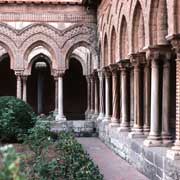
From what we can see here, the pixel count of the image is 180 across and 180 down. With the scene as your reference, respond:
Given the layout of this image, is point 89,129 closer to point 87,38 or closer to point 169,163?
point 87,38

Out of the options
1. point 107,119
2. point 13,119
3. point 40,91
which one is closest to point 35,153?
point 13,119

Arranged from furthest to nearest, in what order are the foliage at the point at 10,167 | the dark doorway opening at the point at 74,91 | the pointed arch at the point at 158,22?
1. the dark doorway opening at the point at 74,91
2. the pointed arch at the point at 158,22
3. the foliage at the point at 10,167

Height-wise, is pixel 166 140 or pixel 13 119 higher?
pixel 13 119

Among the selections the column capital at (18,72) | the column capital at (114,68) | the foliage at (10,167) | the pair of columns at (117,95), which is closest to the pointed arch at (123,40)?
the pair of columns at (117,95)

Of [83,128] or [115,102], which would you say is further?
[83,128]

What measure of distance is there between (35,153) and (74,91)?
18.4m

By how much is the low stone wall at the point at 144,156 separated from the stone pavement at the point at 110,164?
0.15 meters

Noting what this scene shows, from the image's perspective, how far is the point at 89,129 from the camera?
19.0 metres

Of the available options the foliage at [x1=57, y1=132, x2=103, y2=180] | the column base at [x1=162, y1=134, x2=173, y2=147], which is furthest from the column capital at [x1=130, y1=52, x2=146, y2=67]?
the foliage at [x1=57, y1=132, x2=103, y2=180]

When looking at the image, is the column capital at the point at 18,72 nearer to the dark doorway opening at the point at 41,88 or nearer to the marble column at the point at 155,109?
the dark doorway opening at the point at 41,88

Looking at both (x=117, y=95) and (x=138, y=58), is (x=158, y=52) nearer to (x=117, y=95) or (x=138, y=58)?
(x=138, y=58)

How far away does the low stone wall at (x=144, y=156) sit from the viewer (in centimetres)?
745

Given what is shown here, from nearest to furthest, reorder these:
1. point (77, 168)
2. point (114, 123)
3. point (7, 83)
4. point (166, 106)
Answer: point (77, 168)
point (166, 106)
point (114, 123)
point (7, 83)

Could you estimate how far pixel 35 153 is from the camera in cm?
971
